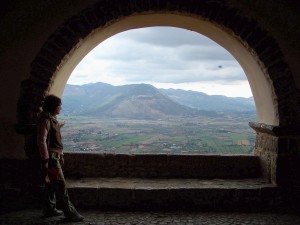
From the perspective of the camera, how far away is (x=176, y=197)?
15.6 feet

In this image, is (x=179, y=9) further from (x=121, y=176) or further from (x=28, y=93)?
(x=121, y=176)

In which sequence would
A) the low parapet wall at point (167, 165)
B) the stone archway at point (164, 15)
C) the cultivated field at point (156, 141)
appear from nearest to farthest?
1. the stone archway at point (164, 15)
2. the low parapet wall at point (167, 165)
3. the cultivated field at point (156, 141)

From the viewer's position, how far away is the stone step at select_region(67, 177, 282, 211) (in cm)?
473

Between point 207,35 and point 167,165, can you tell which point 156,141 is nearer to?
point 167,165

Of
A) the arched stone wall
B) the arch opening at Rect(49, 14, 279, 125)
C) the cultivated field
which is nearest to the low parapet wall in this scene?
the cultivated field

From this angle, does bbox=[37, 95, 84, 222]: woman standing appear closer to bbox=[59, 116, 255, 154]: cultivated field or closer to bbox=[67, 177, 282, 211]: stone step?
bbox=[67, 177, 282, 211]: stone step

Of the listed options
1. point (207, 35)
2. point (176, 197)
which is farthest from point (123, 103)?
point (176, 197)

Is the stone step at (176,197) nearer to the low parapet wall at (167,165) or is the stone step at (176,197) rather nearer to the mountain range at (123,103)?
the low parapet wall at (167,165)

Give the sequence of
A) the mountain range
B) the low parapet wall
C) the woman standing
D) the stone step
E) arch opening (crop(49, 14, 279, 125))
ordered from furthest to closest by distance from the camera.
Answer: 1. the mountain range
2. the low parapet wall
3. arch opening (crop(49, 14, 279, 125))
4. the stone step
5. the woman standing

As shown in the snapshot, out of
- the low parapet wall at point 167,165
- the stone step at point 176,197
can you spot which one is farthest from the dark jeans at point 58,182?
the low parapet wall at point 167,165

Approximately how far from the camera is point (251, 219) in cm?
441

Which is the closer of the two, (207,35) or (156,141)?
(207,35)

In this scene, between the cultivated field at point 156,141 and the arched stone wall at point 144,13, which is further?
the cultivated field at point 156,141

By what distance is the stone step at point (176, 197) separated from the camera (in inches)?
186
